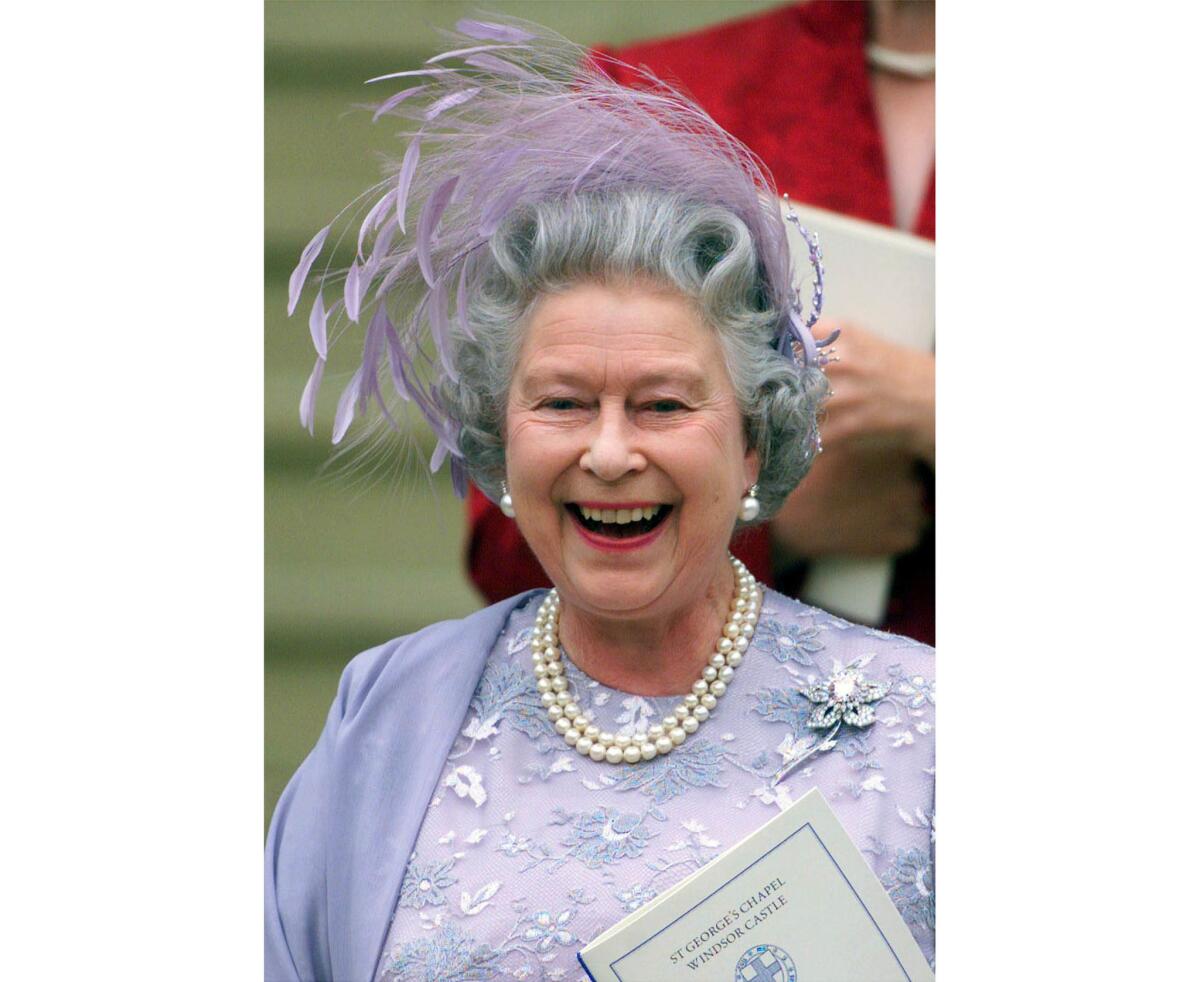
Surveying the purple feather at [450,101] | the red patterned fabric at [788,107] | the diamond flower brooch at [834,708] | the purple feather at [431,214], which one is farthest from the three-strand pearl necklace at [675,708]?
the purple feather at [450,101]

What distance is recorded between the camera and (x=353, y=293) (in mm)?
2094

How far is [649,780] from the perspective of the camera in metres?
2.04

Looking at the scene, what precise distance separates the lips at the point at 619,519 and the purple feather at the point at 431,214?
14.4 inches

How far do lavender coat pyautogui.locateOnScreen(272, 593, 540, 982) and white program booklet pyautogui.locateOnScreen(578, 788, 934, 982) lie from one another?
0.35 metres

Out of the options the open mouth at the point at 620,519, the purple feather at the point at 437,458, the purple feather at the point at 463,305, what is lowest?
the open mouth at the point at 620,519

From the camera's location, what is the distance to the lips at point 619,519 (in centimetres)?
196

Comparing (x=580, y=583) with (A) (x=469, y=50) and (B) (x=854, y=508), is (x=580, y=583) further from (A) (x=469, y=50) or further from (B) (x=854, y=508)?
(A) (x=469, y=50)

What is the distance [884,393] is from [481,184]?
0.70 metres

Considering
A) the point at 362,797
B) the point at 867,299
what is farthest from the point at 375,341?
the point at 867,299

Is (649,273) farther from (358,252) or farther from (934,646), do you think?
(934,646)

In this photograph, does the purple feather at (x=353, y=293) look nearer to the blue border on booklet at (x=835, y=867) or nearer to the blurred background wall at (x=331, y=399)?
the blurred background wall at (x=331, y=399)

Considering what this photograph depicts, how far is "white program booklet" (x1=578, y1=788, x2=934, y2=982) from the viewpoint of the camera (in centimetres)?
191

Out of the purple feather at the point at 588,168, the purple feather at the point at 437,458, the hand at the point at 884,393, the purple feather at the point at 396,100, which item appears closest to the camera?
the purple feather at the point at 588,168

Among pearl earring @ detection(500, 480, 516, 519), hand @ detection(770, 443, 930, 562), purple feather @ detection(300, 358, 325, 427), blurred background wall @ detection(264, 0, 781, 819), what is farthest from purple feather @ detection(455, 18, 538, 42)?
hand @ detection(770, 443, 930, 562)
